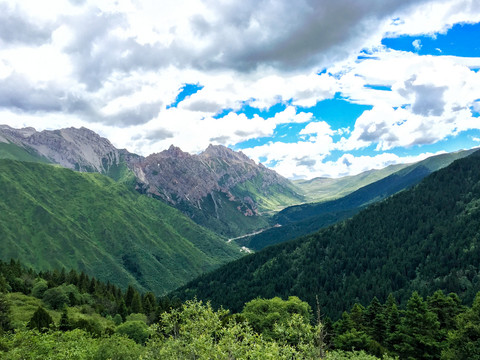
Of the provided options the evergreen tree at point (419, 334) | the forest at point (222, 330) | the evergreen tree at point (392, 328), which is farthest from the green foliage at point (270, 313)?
the evergreen tree at point (419, 334)

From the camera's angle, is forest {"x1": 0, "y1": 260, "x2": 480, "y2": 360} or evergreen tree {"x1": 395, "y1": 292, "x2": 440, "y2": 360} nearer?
forest {"x1": 0, "y1": 260, "x2": 480, "y2": 360}

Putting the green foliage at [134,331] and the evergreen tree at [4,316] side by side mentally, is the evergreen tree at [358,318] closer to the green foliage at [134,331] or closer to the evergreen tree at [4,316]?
the green foliage at [134,331]

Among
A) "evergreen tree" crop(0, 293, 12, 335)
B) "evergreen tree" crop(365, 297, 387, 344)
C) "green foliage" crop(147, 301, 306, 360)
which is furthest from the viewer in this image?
"evergreen tree" crop(365, 297, 387, 344)

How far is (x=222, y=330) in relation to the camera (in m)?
34.8

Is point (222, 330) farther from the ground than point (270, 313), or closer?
farther from the ground

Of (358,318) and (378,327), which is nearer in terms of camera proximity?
(378,327)

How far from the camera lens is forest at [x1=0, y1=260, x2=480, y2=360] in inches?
1455

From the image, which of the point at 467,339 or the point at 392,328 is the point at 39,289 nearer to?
the point at 392,328

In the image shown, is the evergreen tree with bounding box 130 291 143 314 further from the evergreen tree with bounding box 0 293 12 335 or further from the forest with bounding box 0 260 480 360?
the evergreen tree with bounding box 0 293 12 335

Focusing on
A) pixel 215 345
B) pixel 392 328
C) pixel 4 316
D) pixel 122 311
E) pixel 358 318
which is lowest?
pixel 122 311

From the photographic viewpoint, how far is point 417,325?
7662cm

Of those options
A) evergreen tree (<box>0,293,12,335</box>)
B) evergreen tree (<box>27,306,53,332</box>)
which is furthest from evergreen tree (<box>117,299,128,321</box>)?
evergreen tree (<box>0,293,12,335</box>)

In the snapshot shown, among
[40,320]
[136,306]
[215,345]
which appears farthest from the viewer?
[136,306]

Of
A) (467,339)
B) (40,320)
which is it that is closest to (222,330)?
(467,339)
